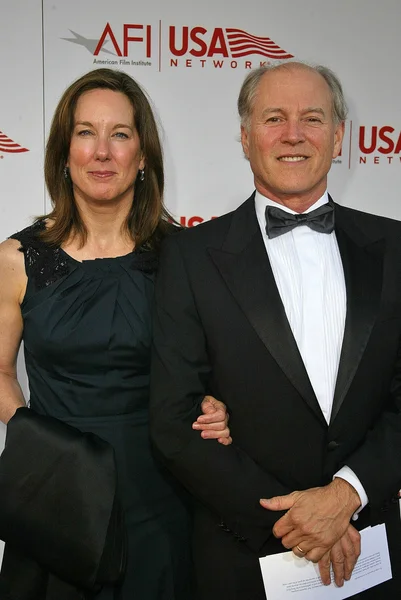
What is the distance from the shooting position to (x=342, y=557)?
1530 mm

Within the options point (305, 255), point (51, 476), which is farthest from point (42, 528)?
point (305, 255)

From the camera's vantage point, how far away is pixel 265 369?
5.07 ft

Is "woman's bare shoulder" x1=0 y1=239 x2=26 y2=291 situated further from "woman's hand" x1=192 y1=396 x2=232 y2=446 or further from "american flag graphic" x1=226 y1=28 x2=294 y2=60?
"american flag graphic" x1=226 y1=28 x2=294 y2=60

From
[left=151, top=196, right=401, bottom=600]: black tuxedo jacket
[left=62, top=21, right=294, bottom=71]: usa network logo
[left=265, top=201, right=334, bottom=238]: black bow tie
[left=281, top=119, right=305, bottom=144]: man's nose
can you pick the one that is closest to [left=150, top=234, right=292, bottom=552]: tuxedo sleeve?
[left=151, top=196, right=401, bottom=600]: black tuxedo jacket

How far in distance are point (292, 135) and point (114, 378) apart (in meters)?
0.79

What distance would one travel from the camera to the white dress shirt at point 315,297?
1.57 meters

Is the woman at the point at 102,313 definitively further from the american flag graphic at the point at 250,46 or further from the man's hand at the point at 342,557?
the american flag graphic at the point at 250,46

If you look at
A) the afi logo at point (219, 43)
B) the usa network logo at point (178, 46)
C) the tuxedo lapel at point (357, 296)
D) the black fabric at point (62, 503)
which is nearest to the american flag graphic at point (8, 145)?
the usa network logo at point (178, 46)

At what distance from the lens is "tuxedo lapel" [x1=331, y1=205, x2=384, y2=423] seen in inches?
60.7

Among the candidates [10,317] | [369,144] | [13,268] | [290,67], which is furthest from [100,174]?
[369,144]

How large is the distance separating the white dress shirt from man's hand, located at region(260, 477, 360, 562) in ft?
0.12

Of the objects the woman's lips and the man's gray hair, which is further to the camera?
the woman's lips

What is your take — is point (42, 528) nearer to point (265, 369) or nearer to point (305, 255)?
point (265, 369)

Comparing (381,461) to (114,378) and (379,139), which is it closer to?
(114,378)
